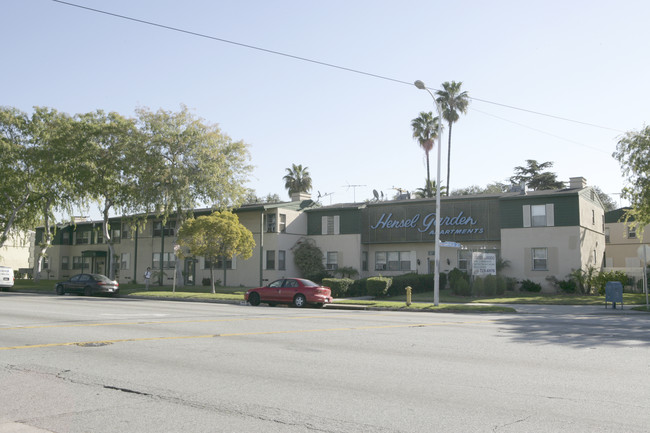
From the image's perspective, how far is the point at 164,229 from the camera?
162 ft

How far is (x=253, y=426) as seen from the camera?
19.7 feet

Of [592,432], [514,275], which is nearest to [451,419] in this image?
[592,432]

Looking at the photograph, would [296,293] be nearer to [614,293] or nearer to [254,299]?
[254,299]

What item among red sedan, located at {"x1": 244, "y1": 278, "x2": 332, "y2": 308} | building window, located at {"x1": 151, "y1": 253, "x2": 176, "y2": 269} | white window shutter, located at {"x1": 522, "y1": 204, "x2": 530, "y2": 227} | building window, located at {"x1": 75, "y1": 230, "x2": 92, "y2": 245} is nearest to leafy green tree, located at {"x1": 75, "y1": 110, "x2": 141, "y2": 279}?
building window, located at {"x1": 151, "y1": 253, "x2": 176, "y2": 269}

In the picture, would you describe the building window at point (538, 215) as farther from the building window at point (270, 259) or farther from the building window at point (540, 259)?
the building window at point (270, 259)

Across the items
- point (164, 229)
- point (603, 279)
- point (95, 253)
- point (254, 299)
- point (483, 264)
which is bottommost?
point (254, 299)

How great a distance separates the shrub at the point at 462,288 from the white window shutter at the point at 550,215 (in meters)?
7.32

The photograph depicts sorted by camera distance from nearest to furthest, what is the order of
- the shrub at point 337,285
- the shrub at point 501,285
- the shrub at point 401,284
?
the shrub at point 337,285
the shrub at point 501,285
the shrub at point 401,284

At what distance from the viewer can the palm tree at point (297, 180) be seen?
220ft

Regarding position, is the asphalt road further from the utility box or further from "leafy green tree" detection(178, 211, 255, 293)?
"leafy green tree" detection(178, 211, 255, 293)

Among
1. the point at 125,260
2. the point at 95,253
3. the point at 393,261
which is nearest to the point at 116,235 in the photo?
the point at 95,253

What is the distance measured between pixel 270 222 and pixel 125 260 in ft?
54.0

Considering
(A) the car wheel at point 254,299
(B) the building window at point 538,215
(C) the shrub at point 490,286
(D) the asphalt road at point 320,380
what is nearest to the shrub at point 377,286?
(C) the shrub at point 490,286

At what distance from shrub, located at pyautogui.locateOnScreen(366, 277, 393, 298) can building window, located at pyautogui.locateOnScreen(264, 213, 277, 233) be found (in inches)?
462
